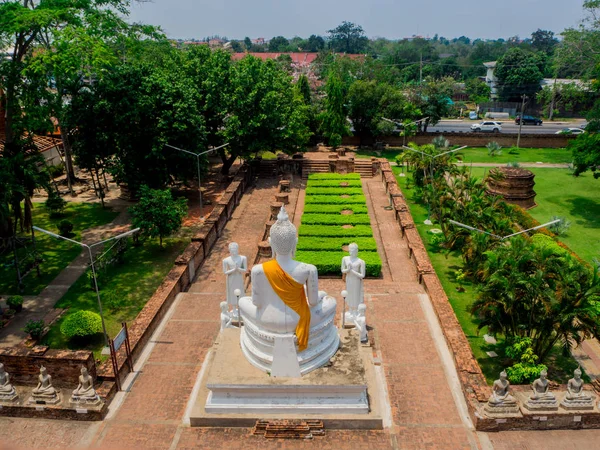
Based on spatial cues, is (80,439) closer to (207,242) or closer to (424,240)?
(207,242)

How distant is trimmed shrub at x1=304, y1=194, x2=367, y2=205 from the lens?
1162 inches

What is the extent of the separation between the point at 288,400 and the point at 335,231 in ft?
41.9

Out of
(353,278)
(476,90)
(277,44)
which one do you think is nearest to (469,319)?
(353,278)

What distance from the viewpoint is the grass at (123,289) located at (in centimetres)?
1730

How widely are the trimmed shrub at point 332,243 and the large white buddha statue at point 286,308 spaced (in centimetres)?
925

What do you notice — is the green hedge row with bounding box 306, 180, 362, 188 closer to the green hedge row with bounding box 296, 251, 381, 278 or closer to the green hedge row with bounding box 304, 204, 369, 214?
the green hedge row with bounding box 304, 204, 369, 214

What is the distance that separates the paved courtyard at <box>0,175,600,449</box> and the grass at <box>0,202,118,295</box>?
653cm

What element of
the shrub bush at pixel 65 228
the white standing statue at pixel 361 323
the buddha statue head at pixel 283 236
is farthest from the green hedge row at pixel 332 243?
the shrub bush at pixel 65 228

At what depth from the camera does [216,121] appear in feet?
107

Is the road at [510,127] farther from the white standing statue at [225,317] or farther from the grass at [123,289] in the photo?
the white standing statue at [225,317]

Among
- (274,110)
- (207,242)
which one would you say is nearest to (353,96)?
(274,110)

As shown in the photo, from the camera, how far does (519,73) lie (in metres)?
72.0

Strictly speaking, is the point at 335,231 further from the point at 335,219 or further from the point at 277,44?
the point at 277,44

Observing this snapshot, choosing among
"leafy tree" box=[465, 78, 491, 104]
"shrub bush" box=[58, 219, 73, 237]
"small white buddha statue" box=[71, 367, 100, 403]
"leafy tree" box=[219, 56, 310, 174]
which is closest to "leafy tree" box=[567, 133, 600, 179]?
"leafy tree" box=[219, 56, 310, 174]
